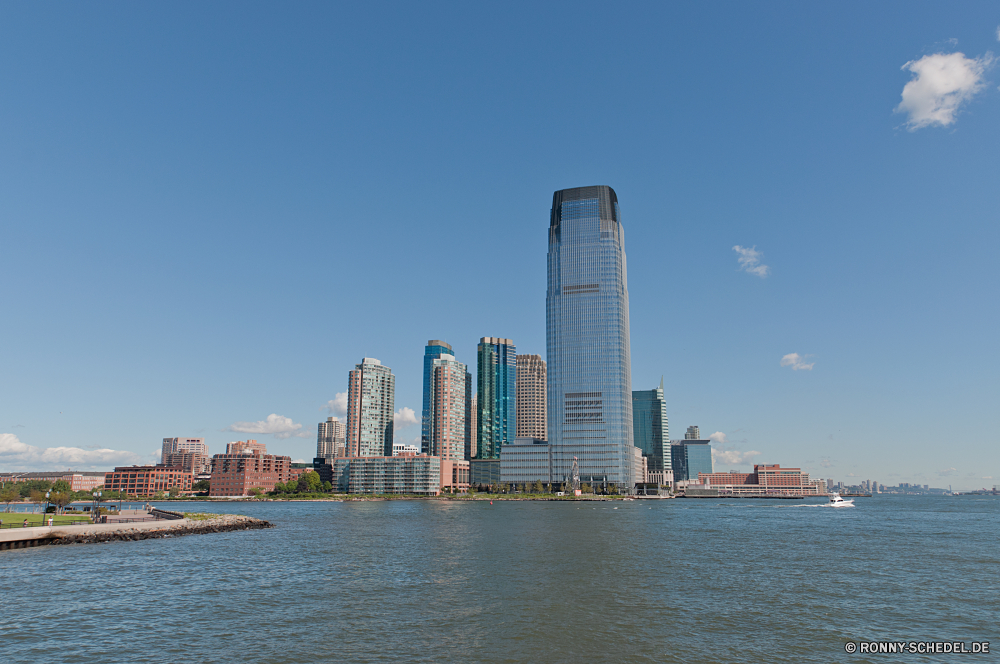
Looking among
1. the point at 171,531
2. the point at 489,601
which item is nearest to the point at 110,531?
the point at 171,531

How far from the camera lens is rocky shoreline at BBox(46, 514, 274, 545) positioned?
276 feet

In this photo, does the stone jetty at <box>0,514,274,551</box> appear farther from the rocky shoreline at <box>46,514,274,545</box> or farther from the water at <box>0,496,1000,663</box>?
the water at <box>0,496,1000,663</box>

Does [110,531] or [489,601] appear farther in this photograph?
[110,531]

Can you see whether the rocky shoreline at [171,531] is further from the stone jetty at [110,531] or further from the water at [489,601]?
the water at [489,601]

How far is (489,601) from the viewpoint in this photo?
153 ft

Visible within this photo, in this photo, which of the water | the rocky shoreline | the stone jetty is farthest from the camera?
the rocky shoreline

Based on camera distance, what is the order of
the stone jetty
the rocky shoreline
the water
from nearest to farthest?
the water → the stone jetty → the rocky shoreline

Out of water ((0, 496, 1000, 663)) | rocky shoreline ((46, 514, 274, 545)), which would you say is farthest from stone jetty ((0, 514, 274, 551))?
water ((0, 496, 1000, 663))

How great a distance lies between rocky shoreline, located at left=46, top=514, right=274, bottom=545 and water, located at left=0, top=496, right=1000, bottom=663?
6857mm

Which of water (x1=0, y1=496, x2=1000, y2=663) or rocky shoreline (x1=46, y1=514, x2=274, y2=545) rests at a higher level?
water (x1=0, y1=496, x2=1000, y2=663)

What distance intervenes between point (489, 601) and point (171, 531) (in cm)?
7394

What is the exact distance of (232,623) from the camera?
40250 millimetres

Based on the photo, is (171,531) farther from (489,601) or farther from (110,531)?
(489,601)

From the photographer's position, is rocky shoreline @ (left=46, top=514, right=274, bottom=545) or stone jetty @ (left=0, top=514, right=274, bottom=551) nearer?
stone jetty @ (left=0, top=514, right=274, bottom=551)
